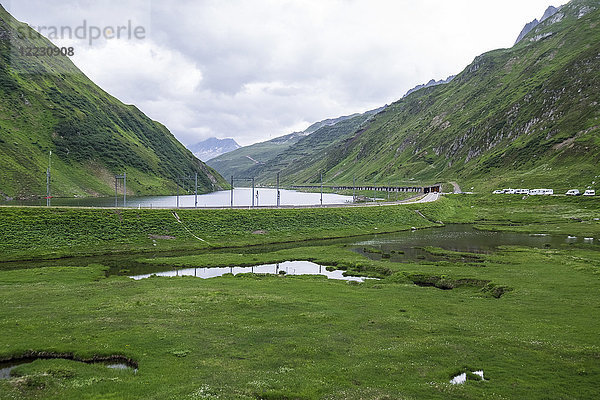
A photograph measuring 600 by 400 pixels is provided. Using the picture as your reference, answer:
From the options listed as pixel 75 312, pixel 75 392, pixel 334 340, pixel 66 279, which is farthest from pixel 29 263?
pixel 334 340

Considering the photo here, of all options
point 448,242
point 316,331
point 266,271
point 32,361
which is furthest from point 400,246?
point 32,361

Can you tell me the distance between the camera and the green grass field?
24297 millimetres

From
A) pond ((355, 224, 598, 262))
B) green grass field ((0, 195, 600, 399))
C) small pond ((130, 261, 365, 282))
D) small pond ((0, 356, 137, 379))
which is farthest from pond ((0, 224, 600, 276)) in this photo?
small pond ((0, 356, 137, 379))

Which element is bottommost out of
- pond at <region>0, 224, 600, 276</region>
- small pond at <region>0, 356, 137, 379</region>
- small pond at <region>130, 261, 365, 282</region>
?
small pond at <region>0, 356, 137, 379</region>

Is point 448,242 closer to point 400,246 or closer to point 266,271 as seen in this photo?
point 400,246

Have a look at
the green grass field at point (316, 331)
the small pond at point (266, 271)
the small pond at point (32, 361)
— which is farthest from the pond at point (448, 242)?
the small pond at point (32, 361)

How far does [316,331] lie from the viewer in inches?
1373

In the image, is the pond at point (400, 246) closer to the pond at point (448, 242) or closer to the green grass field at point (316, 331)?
the pond at point (448, 242)

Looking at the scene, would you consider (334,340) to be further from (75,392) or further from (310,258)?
(310,258)

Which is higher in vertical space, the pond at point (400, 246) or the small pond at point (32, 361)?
the pond at point (400, 246)

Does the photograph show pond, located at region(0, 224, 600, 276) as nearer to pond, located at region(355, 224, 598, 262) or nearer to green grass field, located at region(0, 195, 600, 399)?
pond, located at region(355, 224, 598, 262)

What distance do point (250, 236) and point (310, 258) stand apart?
3009 cm

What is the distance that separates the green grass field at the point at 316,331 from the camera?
24297mm

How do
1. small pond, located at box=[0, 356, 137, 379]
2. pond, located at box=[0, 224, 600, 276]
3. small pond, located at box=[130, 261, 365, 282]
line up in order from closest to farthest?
1. small pond, located at box=[0, 356, 137, 379]
2. small pond, located at box=[130, 261, 365, 282]
3. pond, located at box=[0, 224, 600, 276]
